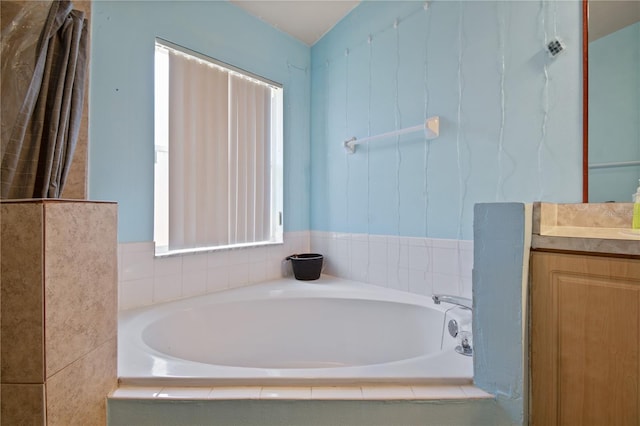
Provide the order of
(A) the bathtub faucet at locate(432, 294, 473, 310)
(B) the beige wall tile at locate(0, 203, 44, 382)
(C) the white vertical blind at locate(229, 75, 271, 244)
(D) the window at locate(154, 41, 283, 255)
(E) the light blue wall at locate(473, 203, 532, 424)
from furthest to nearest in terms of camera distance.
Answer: (C) the white vertical blind at locate(229, 75, 271, 244) < (D) the window at locate(154, 41, 283, 255) < (A) the bathtub faucet at locate(432, 294, 473, 310) < (E) the light blue wall at locate(473, 203, 532, 424) < (B) the beige wall tile at locate(0, 203, 44, 382)

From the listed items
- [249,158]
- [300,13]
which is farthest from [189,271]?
[300,13]

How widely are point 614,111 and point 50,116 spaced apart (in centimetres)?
212

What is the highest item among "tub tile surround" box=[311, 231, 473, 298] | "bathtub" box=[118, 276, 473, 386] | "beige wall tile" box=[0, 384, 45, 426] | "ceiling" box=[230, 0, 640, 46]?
"ceiling" box=[230, 0, 640, 46]

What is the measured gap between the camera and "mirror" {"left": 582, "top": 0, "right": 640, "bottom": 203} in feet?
3.45

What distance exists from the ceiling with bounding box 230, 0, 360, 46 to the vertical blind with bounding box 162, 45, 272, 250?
1.50ft

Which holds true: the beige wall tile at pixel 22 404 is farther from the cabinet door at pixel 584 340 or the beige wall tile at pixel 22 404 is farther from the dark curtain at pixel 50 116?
the cabinet door at pixel 584 340

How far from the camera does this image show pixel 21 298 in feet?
2.04

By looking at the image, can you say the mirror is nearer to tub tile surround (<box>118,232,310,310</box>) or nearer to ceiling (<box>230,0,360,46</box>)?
ceiling (<box>230,0,360,46</box>)

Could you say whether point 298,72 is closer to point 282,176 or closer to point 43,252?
point 282,176

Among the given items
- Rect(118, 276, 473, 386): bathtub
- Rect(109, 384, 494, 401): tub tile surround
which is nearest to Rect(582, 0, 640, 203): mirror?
Rect(118, 276, 473, 386): bathtub

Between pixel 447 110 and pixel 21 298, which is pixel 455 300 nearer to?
pixel 447 110

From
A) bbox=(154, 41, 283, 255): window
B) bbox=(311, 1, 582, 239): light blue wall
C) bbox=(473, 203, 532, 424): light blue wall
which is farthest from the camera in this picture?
bbox=(154, 41, 283, 255): window

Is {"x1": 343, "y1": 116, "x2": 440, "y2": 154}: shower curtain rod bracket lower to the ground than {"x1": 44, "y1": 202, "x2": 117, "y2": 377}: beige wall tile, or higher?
higher

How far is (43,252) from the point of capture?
0.63 m
